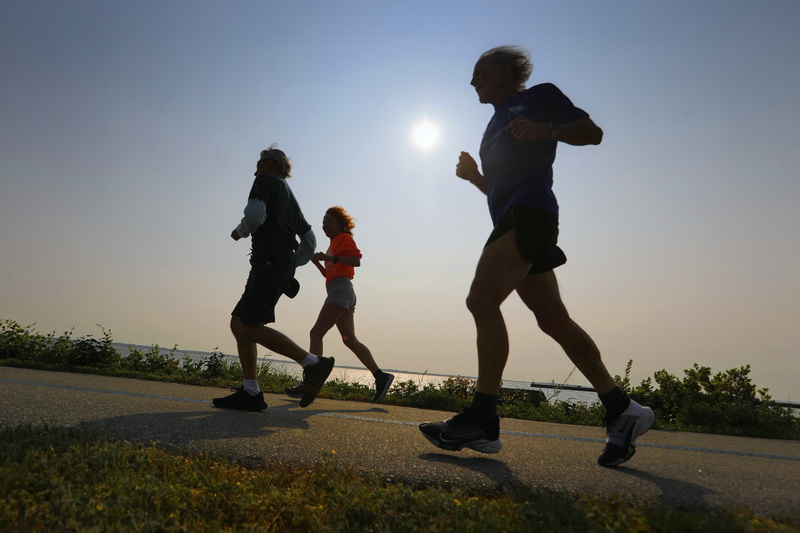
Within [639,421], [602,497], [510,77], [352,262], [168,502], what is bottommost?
[168,502]

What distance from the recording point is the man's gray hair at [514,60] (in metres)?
3.56

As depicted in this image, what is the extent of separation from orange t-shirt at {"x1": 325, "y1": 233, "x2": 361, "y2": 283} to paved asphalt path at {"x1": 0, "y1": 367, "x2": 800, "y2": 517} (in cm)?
219

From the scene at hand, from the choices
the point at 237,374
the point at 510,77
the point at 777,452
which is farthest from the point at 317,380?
the point at 237,374

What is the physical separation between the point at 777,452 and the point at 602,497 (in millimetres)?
2235

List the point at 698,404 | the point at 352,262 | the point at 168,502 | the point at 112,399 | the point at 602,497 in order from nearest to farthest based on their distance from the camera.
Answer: the point at 168,502
the point at 602,497
the point at 112,399
the point at 698,404
the point at 352,262

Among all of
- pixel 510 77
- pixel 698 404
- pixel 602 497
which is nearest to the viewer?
pixel 602 497

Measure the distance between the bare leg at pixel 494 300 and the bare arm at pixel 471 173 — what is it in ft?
3.00

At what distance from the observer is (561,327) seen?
3.14 m

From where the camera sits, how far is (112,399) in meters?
4.45

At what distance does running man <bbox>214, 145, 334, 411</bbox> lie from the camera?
4648 millimetres

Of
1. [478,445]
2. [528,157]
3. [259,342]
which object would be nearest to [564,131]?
[528,157]

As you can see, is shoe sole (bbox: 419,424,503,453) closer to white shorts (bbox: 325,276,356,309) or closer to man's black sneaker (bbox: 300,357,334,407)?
man's black sneaker (bbox: 300,357,334,407)

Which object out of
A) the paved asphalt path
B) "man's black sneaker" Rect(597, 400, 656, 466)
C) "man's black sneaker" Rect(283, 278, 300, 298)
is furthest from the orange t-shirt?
"man's black sneaker" Rect(597, 400, 656, 466)

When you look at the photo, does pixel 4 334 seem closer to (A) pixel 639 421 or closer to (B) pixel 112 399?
(B) pixel 112 399
